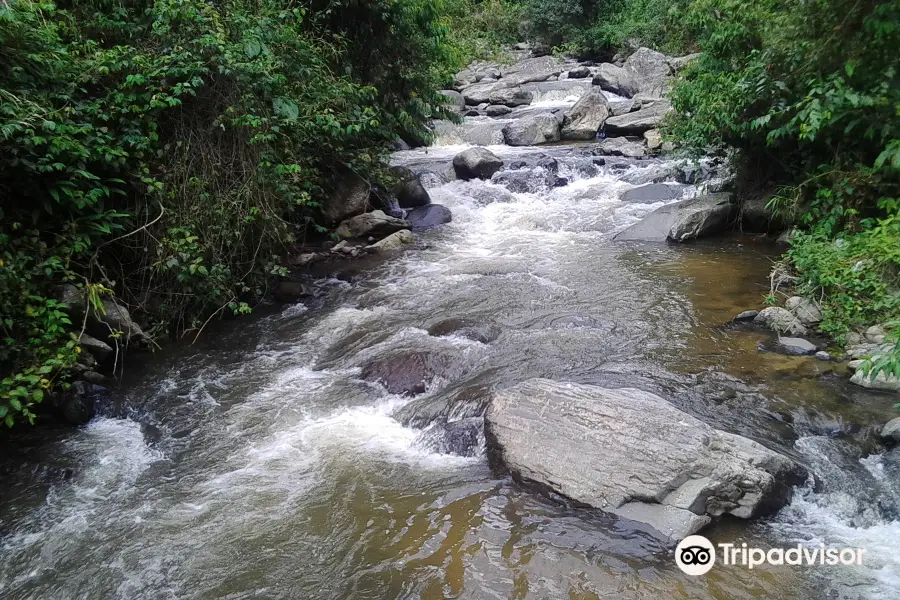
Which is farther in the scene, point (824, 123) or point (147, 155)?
point (824, 123)

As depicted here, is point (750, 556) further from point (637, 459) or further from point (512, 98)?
point (512, 98)

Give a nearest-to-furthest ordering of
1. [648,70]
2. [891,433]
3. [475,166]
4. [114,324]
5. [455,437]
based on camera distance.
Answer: [891,433] < [455,437] < [114,324] < [475,166] < [648,70]

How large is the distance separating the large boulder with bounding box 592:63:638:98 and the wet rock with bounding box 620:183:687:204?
9.56 m

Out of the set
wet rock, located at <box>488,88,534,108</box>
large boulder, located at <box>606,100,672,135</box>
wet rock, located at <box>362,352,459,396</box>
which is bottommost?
wet rock, located at <box>362,352,459,396</box>

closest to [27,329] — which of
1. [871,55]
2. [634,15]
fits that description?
[871,55]

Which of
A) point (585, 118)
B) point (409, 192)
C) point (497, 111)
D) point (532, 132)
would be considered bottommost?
point (409, 192)

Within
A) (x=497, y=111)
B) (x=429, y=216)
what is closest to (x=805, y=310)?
(x=429, y=216)

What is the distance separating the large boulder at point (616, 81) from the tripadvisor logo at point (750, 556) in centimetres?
1842

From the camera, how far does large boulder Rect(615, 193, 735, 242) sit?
30.2ft

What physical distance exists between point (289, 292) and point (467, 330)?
269 cm

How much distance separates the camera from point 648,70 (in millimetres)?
19844

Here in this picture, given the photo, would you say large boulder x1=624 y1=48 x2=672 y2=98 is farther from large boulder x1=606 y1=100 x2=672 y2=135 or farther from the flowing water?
the flowing water

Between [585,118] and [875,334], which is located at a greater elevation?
[585,118]

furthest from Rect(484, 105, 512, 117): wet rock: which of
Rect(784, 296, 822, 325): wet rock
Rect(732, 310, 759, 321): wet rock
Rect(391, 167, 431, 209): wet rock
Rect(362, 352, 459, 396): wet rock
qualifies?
Rect(362, 352, 459, 396): wet rock
